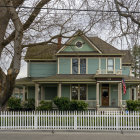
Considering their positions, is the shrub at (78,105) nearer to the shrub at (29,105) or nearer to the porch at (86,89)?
the porch at (86,89)

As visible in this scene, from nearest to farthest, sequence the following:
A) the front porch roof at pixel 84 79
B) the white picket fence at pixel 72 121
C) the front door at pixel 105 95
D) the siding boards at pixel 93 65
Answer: the white picket fence at pixel 72 121 < the front porch roof at pixel 84 79 < the front door at pixel 105 95 < the siding boards at pixel 93 65

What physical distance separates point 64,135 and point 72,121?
1.56 meters

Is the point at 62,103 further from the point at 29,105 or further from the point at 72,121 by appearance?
the point at 72,121

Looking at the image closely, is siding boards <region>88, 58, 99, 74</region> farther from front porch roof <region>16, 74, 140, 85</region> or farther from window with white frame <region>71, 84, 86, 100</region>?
window with white frame <region>71, 84, 86, 100</region>

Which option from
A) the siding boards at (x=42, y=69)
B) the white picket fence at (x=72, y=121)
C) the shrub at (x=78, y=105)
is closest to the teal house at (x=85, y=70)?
the siding boards at (x=42, y=69)

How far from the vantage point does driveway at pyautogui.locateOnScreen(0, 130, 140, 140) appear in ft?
36.7

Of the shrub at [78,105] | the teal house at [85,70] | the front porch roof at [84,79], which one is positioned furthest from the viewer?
the teal house at [85,70]

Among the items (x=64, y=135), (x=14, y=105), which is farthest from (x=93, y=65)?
(x=64, y=135)

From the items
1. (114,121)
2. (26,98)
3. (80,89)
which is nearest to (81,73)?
(80,89)

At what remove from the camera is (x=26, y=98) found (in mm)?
31344

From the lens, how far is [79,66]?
94.0 ft

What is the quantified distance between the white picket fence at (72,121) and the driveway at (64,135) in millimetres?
805

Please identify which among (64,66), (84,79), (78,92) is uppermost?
(64,66)

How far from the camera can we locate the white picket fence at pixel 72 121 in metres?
13.3
